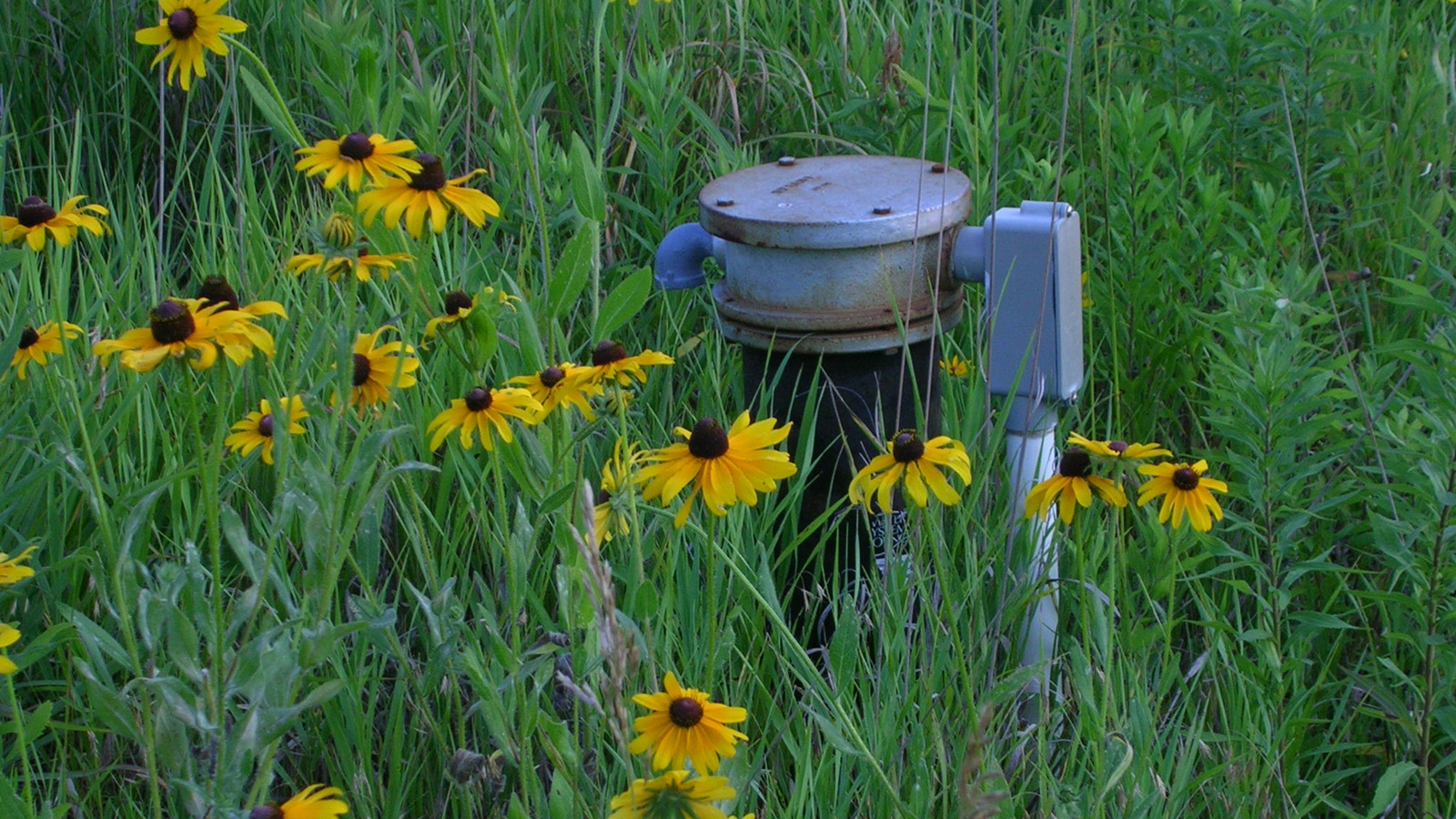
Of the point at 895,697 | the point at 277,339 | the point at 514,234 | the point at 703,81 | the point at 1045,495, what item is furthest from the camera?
the point at 703,81

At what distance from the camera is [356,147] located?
139 centimetres

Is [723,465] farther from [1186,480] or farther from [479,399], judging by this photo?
[1186,480]

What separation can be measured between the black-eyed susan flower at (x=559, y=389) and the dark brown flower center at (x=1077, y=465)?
488 millimetres

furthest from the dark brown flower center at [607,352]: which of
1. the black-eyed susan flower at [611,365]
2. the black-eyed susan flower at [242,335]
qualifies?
the black-eyed susan flower at [242,335]

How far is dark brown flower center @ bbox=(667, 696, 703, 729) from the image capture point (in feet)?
3.63

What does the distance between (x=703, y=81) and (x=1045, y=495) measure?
6.42ft

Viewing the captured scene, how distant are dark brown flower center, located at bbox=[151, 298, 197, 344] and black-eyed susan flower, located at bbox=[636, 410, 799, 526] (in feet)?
1.43

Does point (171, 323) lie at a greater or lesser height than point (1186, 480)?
greater

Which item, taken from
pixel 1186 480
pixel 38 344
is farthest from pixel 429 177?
pixel 1186 480

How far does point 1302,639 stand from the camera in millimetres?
1759

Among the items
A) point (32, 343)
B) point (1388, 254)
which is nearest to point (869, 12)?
point (1388, 254)

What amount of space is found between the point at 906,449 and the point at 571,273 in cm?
52

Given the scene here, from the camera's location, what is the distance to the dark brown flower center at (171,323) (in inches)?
47.3

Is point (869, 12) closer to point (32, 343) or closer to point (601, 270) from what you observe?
point (601, 270)
